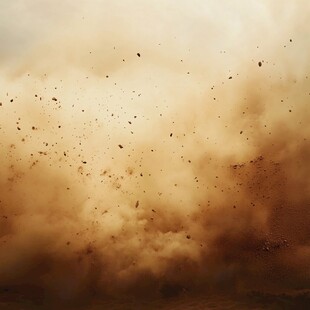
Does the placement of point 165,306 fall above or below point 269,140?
below

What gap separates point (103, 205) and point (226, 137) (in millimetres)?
5009

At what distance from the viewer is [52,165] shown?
13078 millimetres

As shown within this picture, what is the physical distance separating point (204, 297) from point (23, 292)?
21.0ft

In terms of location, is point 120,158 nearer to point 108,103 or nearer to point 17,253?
point 108,103

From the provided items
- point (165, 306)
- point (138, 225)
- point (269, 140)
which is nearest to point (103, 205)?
point (138, 225)

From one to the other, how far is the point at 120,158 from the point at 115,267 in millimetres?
3823

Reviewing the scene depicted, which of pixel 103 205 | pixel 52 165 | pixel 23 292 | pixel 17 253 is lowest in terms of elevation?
pixel 23 292

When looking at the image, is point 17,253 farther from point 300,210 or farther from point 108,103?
point 300,210

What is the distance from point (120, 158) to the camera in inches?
518

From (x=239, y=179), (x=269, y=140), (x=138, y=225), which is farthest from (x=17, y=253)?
(x=269, y=140)

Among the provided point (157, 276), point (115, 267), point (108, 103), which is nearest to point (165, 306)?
point (157, 276)

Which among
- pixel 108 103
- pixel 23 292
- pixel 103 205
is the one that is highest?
pixel 108 103

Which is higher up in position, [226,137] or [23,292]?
[226,137]

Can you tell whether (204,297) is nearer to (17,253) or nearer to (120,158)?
(120,158)
